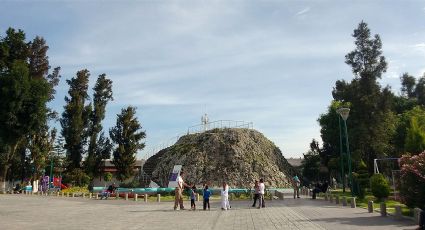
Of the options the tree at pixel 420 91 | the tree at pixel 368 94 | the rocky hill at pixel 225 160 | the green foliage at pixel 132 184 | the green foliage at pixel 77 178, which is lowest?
the green foliage at pixel 132 184

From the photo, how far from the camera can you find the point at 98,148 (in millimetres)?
54969

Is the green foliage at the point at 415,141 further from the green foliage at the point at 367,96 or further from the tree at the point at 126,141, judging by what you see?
the tree at the point at 126,141

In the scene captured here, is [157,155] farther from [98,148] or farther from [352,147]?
[352,147]

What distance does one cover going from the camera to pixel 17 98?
44438mm

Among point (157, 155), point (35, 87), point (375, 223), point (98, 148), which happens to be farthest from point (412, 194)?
point (157, 155)

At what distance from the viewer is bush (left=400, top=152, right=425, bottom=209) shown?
15.4 meters

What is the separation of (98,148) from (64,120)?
231 inches

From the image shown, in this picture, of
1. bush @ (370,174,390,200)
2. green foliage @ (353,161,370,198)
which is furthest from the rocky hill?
bush @ (370,174,390,200)

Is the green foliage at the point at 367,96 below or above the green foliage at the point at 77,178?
above

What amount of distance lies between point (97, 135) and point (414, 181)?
45.8 meters

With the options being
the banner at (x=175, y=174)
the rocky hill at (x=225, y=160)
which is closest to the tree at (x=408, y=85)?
the rocky hill at (x=225, y=160)

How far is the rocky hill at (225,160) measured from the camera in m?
50.5

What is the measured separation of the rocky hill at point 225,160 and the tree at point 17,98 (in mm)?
16901

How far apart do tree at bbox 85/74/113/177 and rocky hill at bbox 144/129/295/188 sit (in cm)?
678
